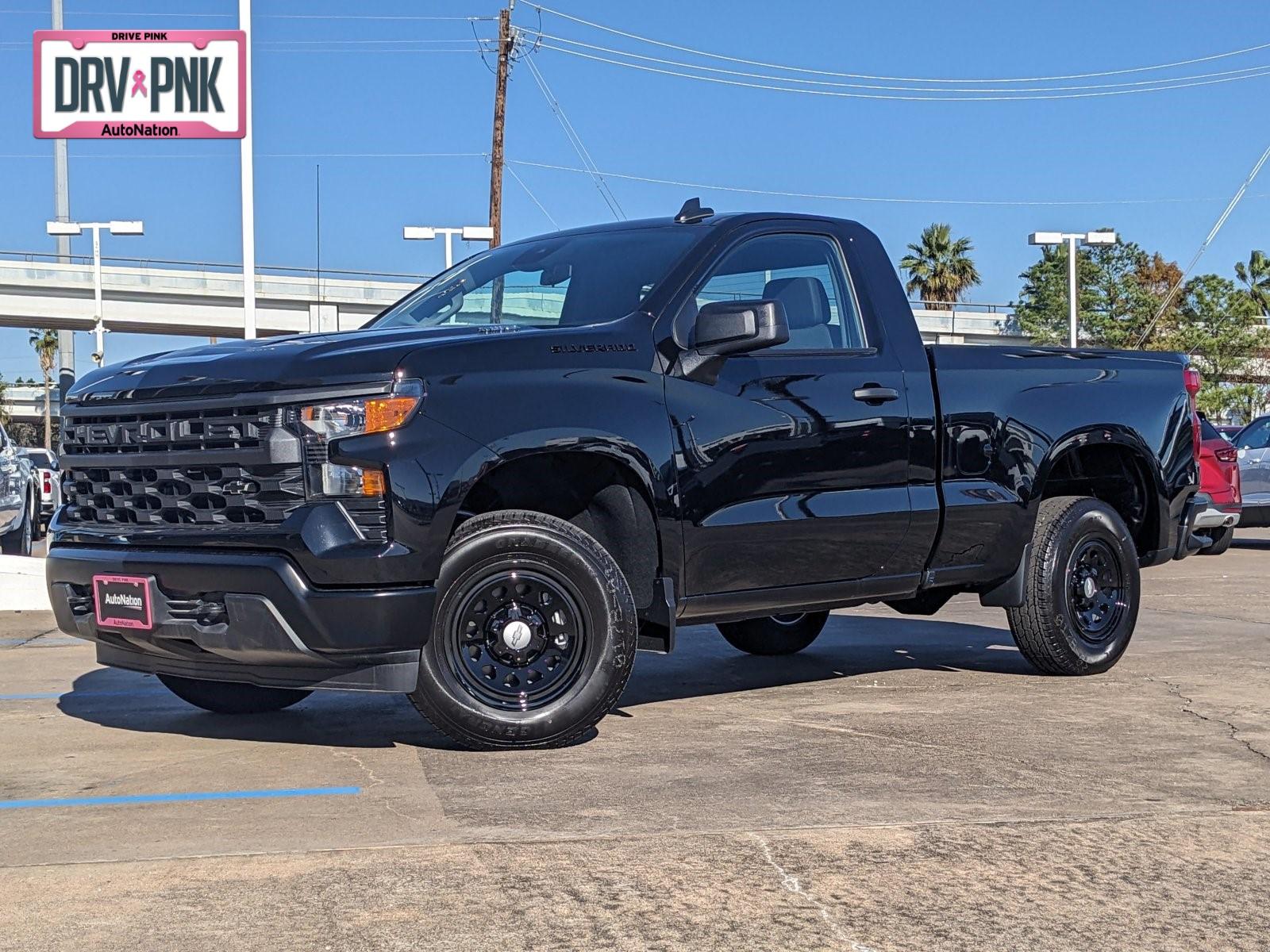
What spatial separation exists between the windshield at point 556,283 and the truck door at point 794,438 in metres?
0.25

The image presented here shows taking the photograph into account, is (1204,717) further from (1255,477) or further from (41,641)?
(1255,477)

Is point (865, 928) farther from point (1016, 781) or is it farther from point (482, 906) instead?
point (1016, 781)

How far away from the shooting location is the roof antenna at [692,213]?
730 cm

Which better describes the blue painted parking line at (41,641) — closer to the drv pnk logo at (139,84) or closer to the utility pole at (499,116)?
the drv pnk logo at (139,84)

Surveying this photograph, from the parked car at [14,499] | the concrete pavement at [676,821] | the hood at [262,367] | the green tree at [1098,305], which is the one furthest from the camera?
the green tree at [1098,305]

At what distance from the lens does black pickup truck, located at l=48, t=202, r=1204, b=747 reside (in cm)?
577

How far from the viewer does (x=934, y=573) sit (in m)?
7.59

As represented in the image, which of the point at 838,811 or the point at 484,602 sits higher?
the point at 484,602

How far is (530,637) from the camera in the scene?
6160 mm

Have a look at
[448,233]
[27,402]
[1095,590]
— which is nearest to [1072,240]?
[448,233]

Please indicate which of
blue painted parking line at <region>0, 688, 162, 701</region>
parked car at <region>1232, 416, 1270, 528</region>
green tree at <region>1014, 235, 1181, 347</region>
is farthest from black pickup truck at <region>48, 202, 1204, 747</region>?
green tree at <region>1014, 235, 1181, 347</region>

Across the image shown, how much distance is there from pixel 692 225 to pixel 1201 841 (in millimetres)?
3412

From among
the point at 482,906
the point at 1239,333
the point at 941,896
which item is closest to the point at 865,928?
the point at 941,896

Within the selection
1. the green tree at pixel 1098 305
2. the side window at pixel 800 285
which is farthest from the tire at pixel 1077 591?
the green tree at pixel 1098 305
